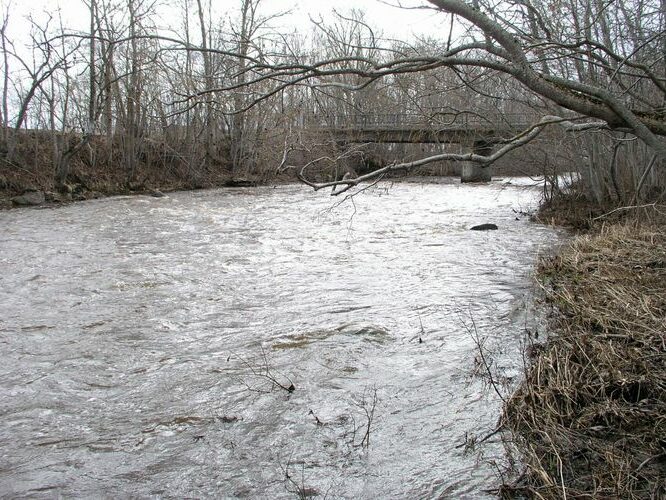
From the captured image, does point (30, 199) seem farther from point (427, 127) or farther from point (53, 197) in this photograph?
point (427, 127)

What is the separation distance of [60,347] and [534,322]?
509 cm

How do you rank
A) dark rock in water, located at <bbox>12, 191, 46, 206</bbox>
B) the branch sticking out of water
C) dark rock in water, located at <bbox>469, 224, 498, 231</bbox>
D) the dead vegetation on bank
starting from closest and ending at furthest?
the dead vegetation on bank, the branch sticking out of water, dark rock in water, located at <bbox>469, 224, 498, 231</bbox>, dark rock in water, located at <bbox>12, 191, 46, 206</bbox>

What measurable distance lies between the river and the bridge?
5.38 ft

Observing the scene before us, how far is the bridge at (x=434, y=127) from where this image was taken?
8.23 meters

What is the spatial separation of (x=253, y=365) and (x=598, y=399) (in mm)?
2961

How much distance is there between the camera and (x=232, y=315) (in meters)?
7.26

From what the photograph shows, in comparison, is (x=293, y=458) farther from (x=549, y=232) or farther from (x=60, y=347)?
(x=549, y=232)

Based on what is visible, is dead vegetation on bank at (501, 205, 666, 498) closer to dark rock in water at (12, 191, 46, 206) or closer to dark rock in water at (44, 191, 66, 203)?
dark rock in water at (12, 191, 46, 206)

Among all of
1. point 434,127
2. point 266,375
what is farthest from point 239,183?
point 266,375

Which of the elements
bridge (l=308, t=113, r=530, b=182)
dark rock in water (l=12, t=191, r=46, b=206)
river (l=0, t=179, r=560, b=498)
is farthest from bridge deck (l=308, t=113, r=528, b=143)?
dark rock in water (l=12, t=191, r=46, b=206)

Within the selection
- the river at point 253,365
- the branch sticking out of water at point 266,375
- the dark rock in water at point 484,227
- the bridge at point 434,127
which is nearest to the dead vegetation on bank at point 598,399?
the river at point 253,365

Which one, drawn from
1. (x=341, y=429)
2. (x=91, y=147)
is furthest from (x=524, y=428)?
(x=91, y=147)

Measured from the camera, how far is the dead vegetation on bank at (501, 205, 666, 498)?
339cm

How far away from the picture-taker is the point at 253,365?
557 centimetres
